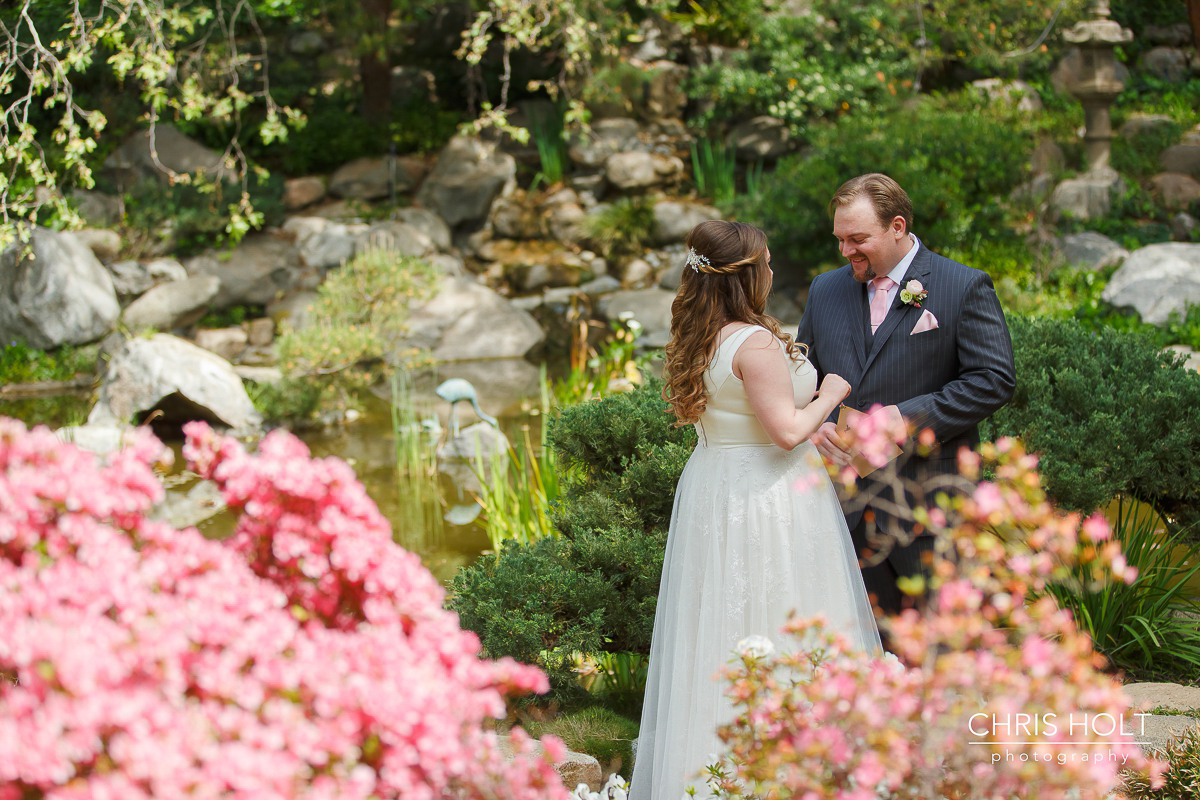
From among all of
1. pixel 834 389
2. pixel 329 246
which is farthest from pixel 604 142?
pixel 834 389

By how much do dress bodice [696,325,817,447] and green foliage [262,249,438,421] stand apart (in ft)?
21.3

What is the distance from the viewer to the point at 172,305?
10570mm

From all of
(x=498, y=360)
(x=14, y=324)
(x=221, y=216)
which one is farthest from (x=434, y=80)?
(x=14, y=324)

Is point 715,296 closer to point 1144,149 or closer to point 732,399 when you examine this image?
point 732,399

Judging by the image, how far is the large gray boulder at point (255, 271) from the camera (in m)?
11.4

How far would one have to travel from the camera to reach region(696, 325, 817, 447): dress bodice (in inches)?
103

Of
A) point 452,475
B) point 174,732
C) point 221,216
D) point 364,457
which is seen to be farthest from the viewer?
point 221,216

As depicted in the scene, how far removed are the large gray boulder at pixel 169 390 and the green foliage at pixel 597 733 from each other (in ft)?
19.8

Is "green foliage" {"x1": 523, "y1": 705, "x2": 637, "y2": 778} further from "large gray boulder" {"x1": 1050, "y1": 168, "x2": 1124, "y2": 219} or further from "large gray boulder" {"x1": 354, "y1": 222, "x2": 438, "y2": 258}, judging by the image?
"large gray boulder" {"x1": 354, "y1": 222, "x2": 438, "y2": 258}

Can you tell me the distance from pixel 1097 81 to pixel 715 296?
960 centimetres

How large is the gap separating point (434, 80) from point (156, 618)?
15385 mm

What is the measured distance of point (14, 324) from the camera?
384 inches

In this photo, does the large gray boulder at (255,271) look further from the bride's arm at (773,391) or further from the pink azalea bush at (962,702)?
the pink azalea bush at (962,702)

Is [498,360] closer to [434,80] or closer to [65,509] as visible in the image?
[434,80]
